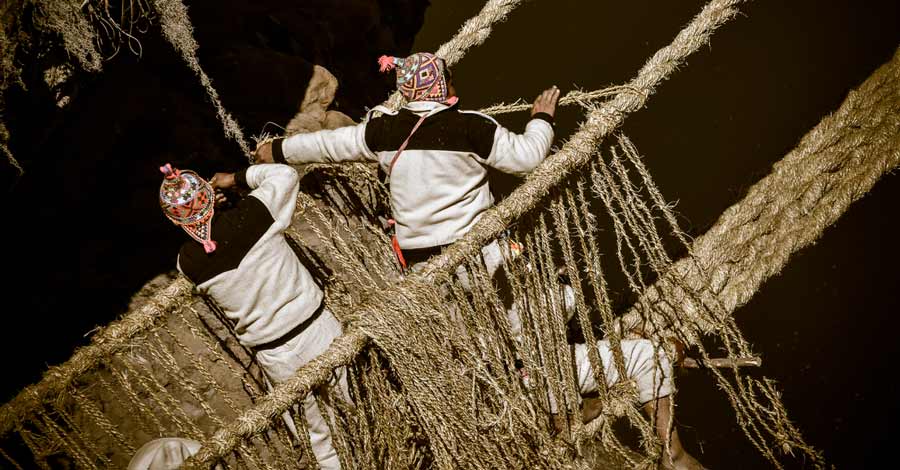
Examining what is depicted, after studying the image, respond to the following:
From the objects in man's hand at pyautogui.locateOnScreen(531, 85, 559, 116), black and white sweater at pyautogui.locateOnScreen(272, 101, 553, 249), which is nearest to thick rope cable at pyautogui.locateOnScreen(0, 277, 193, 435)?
black and white sweater at pyautogui.locateOnScreen(272, 101, 553, 249)

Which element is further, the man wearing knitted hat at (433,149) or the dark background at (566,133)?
the dark background at (566,133)

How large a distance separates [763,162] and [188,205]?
3.48 meters

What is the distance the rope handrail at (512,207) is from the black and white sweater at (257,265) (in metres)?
0.42

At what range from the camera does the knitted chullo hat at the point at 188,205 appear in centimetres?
160

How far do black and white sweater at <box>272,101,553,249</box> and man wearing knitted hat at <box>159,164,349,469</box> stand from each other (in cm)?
22

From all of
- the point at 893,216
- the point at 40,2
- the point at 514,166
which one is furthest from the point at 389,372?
the point at 893,216

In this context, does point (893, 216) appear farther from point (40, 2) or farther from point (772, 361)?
point (40, 2)

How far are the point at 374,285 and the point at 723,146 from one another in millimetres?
2814

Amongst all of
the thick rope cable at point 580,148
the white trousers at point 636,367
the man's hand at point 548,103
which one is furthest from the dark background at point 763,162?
the man's hand at point 548,103

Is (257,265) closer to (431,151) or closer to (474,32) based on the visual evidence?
(431,151)

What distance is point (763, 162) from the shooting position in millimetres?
3441

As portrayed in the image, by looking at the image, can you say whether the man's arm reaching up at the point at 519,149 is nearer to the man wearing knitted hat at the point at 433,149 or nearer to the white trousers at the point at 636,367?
the man wearing knitted hat at the point at 433,149

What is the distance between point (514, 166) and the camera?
5.32 ft

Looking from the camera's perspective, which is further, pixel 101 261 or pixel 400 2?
pixel 400 2
